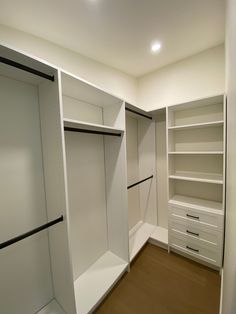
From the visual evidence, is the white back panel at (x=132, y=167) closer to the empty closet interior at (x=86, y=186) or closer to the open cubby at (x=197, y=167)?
the empty closet interior at (x=86, y=186)

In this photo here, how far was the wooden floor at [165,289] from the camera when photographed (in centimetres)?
152

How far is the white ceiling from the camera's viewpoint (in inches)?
50.0

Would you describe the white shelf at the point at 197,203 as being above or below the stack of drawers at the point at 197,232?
above

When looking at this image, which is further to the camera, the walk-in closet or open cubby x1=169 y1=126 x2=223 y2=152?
open cubby x1=169 y1=126 x2=223 y2=152

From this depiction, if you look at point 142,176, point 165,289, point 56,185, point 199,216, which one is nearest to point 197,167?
point 199,216

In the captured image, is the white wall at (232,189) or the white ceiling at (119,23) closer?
the white wall at (232,189)

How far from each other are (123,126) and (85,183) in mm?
842

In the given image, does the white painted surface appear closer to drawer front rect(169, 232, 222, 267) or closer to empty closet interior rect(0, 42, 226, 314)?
empty closet interior rect(0, 42, 226, 314)

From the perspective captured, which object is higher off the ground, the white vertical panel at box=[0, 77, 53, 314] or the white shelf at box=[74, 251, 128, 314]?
the white vertical panel at box=[0, 77, 53, 314]

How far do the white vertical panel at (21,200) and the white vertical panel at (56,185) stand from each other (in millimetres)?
88

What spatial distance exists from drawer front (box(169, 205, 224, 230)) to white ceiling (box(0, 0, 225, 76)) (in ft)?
7.04

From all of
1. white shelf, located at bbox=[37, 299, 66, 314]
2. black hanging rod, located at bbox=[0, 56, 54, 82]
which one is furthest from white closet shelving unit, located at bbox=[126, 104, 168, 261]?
black hanging rod, located at bbox=[0, 56, 54, 82]

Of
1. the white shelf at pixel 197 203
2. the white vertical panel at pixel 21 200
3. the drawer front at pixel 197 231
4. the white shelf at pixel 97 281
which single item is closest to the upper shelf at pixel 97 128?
the white vertical panel at pixel 21 200

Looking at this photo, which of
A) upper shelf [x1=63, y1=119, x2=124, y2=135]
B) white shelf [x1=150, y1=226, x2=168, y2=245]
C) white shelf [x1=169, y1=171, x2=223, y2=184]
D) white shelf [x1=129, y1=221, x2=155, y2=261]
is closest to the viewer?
upper shelf [x1=63, y1=119, x2=124, y2=135]
